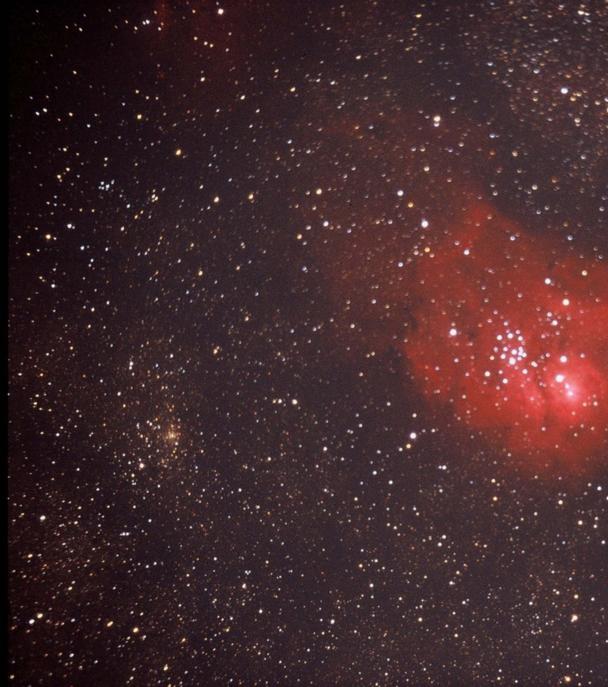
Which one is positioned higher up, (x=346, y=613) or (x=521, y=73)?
(x=521, y=73)

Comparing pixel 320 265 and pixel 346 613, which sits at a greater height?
pixel 320 265

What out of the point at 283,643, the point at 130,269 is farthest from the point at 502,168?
the point at 283,643

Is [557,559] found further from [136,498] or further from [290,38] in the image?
[290,38]

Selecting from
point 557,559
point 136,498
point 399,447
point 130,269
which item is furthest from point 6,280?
point 557,559

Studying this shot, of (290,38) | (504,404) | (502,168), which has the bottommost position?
(504,404)

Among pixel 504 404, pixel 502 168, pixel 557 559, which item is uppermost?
pixel 502 168

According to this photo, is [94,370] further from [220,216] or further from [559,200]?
[559,200]
